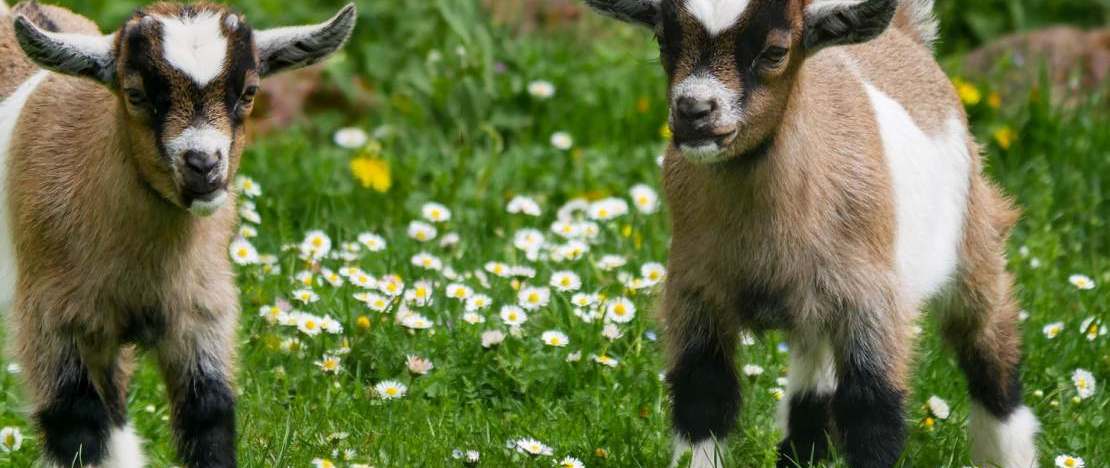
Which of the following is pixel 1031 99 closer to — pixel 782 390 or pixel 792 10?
pixel 782 390

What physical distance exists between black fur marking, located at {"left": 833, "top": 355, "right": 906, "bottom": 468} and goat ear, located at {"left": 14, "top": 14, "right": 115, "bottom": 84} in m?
2.26

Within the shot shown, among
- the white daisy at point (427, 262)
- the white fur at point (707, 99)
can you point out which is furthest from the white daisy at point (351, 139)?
the white fur at point (707, 99)

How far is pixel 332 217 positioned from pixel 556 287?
1327 mm

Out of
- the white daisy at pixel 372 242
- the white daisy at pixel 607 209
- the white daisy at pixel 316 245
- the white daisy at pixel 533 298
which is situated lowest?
the white daisy at pixel 607 209

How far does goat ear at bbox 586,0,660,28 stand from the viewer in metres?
4.99

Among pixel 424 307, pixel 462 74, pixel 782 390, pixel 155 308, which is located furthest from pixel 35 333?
pixel 462 74

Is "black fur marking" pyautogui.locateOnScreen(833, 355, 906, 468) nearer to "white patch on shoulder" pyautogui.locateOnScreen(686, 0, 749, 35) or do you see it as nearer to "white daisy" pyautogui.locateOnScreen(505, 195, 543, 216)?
"white patch on shoulder" pyautogui.locateOnScreen(686, 0, 749, 35)

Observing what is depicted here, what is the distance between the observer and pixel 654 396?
604 centimetres

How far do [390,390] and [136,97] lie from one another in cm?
153

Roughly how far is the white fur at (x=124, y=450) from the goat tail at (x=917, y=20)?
114 inches

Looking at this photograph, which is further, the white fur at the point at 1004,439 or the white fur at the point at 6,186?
the white fur at the point at 1004,439

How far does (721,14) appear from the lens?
4.68 meters

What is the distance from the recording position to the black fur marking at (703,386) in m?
5.21

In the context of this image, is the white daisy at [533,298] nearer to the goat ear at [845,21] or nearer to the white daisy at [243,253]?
the white daisy at [243,253]
